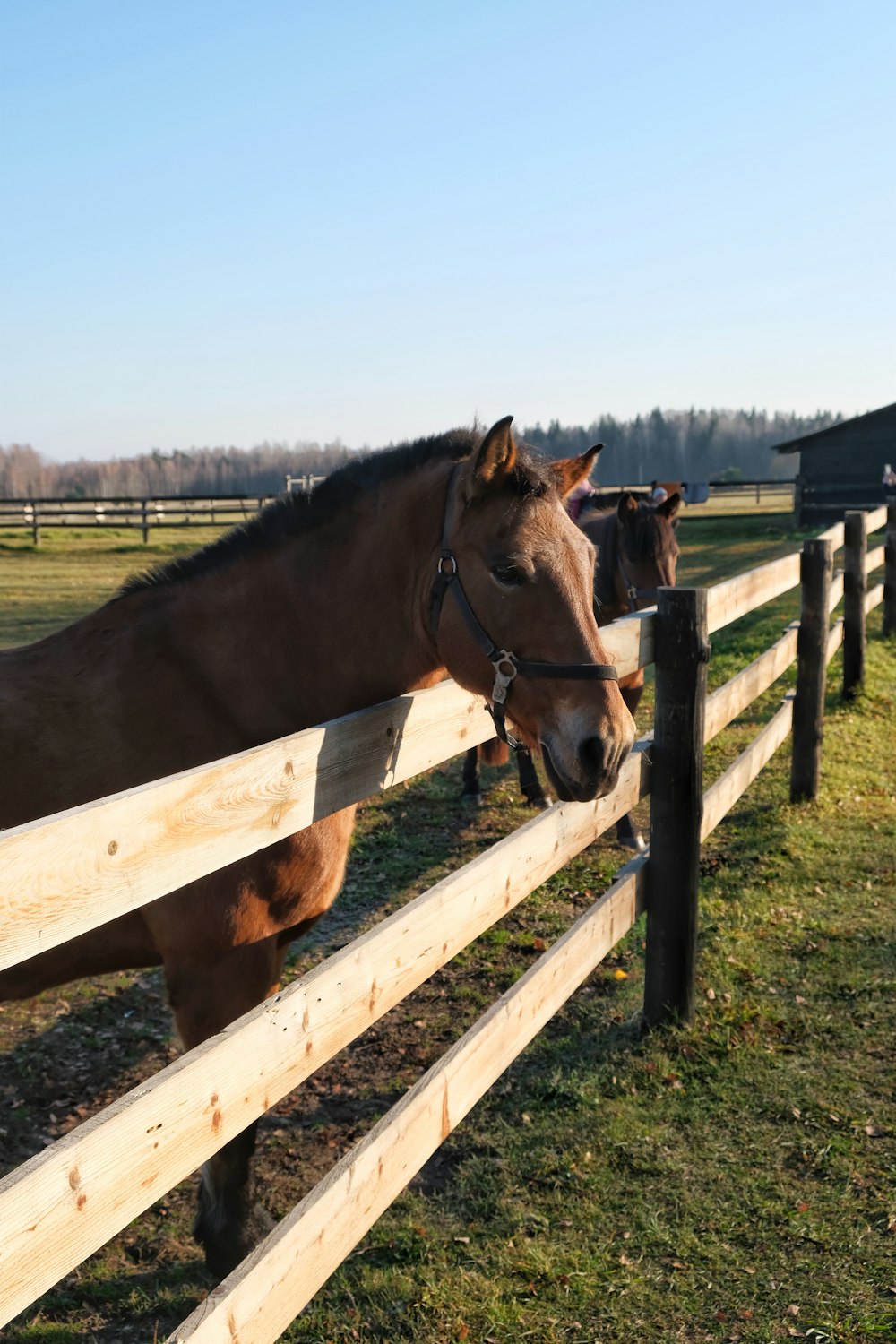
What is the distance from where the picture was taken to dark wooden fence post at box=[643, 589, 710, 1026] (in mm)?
4312

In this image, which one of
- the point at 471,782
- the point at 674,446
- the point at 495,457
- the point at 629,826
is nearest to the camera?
the point at 495,457

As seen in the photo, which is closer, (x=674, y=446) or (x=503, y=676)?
(x=503, y=676)

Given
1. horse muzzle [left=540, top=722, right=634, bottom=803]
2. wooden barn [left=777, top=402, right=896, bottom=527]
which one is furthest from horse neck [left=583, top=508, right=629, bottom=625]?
wooden barn [left=777, top=402, right=896, bottom=527]

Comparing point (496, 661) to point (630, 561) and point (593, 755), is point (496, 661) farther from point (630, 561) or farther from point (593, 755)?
point (630, 561)

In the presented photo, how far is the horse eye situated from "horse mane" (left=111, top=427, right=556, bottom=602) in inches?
17.4

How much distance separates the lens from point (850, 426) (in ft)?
107

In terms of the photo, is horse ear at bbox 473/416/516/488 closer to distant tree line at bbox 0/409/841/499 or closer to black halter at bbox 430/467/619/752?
black halter at bbox 430/467/619/752

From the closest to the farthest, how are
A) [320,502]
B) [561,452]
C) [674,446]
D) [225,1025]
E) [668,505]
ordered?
1. [225,1025]
2. [320,502]
3. [668,505]
4. [561,452]
5. [674,446]

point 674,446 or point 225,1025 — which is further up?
point 674,446

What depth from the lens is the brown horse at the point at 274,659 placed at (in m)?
2.84

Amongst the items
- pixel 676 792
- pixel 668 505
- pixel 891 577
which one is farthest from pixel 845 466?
pixel 676 792

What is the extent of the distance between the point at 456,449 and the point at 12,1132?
331 centimetres

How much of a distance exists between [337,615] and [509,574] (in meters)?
0.71

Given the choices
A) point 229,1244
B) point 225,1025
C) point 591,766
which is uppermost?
point 591,766
